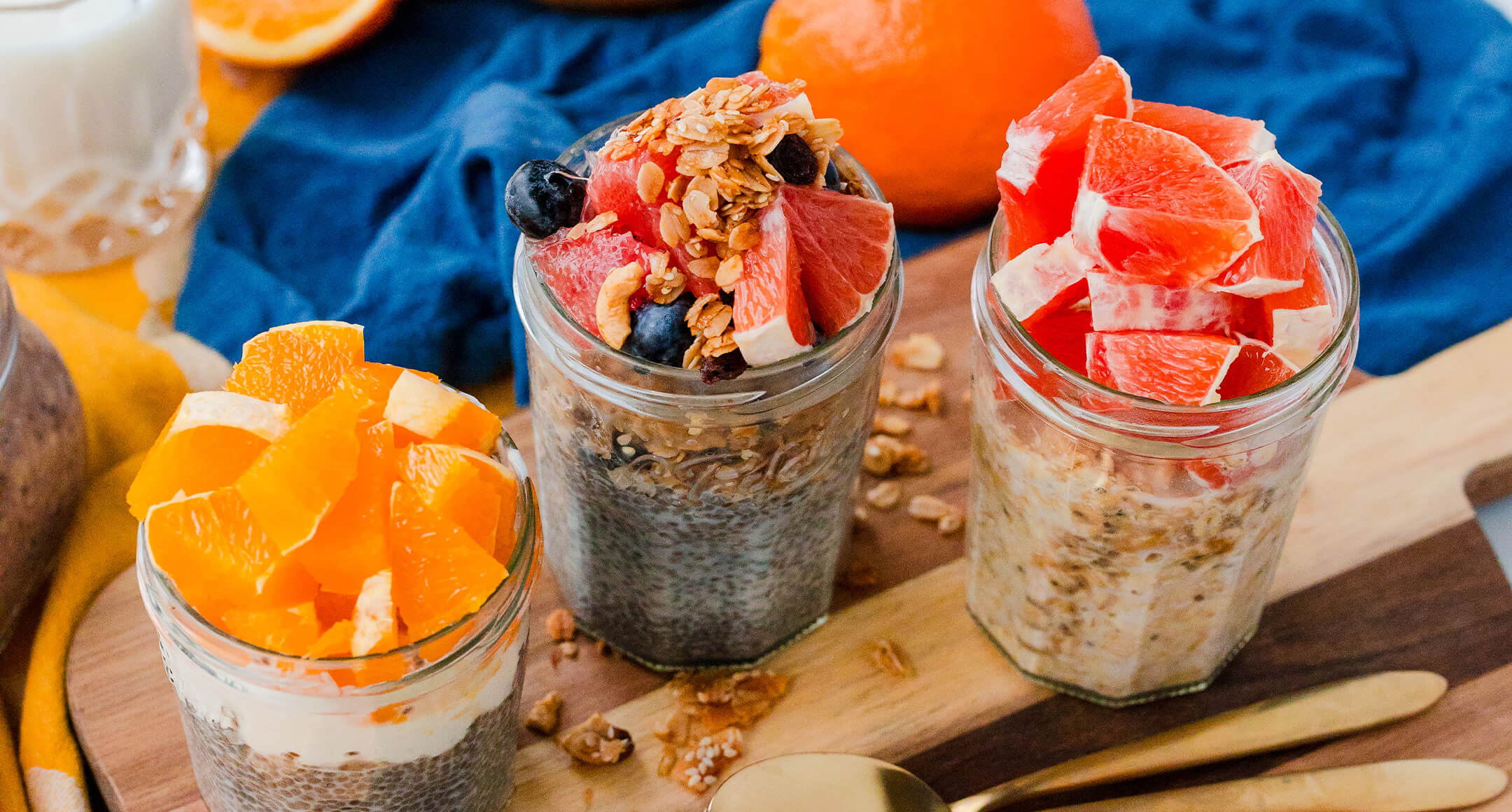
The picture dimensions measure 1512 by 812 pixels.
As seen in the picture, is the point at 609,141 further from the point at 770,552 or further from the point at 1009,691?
the point at 1009,691

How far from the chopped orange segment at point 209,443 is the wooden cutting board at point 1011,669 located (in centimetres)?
39

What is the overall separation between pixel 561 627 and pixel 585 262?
0.47 m

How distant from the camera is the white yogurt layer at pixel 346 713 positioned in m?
1.04

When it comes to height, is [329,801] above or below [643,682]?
above

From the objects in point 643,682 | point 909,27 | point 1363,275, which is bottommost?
point 643,682

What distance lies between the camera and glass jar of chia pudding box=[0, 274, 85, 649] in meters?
1.35

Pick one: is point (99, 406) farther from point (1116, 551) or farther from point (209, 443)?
point (1116, 551)

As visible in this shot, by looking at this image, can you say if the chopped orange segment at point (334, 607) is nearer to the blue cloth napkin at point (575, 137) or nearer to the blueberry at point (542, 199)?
the blueberry at point (542, 199)

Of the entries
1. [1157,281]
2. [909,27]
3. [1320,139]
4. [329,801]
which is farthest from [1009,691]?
[1320,139]

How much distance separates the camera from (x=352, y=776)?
1111mm

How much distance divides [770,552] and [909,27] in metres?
0.78

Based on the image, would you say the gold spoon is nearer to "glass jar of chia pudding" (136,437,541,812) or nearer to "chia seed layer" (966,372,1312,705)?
"chia seed layer" (966,372,1312,705)

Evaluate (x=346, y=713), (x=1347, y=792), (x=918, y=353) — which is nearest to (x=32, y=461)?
(x=346, y=713)

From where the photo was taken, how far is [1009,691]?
1.41 metres
